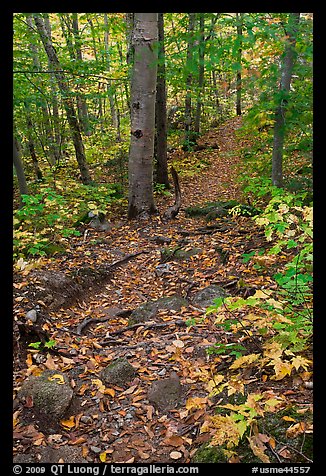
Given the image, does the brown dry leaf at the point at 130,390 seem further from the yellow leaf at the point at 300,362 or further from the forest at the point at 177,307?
the yellow leaf at the point at 300,362

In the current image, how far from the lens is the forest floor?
8.98 feet

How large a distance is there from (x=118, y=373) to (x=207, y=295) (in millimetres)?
1780

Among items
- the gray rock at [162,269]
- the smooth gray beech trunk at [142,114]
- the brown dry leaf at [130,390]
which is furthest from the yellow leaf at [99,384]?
the smooth gray beech trunk at [142,114]

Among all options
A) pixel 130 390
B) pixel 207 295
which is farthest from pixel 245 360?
pixel 207 295

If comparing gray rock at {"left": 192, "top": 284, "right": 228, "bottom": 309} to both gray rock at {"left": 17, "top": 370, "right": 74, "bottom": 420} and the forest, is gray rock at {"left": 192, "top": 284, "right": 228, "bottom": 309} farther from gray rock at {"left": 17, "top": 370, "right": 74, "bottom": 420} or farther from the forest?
gray rock at {"left": 17, "top": 370, "right": 74, "bottom": 420}

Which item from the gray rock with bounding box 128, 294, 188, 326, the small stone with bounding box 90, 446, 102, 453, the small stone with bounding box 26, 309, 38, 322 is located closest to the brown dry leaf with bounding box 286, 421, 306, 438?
the small stone with bounding box 90, 446, 102, 453

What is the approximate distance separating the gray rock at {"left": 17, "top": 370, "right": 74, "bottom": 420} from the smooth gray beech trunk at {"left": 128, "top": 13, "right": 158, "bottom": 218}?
17.6ft

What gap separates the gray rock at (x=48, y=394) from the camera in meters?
2.97

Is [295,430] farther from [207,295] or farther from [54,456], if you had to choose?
[207,295]

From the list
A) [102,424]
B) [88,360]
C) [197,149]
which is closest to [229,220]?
[88,360]

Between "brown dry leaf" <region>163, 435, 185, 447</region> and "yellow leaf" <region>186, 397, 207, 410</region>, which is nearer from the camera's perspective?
"brown dry leaf" <region>163, 435, 185, 447</region>

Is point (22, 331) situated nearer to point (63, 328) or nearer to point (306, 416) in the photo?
point (63, 328)

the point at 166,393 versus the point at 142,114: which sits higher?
the point at 142,114

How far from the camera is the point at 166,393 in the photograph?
3.21 meters
